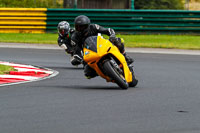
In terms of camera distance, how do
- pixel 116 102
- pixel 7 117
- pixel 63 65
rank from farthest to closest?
pixel 63 65 < pixel 116 102 < pixel 7 117

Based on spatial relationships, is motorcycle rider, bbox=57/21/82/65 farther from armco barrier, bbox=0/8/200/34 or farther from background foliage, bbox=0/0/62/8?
background foliage, bbox=0/0/62/8

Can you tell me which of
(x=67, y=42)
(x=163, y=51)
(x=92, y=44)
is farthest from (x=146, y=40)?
(x=92, y=44)

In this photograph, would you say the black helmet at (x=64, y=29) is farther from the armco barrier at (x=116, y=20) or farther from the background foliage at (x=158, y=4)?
the background foliage at (x=158, y=4)

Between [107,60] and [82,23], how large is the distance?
1.23m

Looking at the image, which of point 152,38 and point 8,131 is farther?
point 152,38

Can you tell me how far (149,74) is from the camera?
13.3m

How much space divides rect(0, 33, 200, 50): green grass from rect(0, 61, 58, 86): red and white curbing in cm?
837

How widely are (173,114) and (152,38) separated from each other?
56.5 feet

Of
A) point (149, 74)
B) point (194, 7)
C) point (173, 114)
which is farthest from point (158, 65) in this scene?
point (194, 7)

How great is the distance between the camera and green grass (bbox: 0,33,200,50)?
21703 millimetres

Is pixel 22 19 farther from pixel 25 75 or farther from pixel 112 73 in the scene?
pixel 112 73

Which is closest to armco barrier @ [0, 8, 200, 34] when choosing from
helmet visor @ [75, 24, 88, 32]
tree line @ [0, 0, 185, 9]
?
tree line @ [0, 0, 185, 9]

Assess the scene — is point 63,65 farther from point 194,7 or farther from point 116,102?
point 194,7

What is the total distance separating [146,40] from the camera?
942 inches
